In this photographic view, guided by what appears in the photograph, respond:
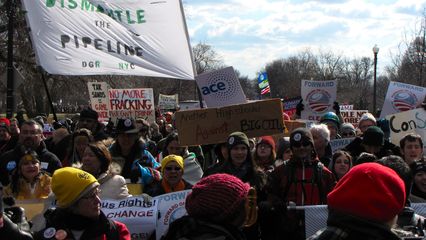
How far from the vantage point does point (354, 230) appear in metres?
2.10

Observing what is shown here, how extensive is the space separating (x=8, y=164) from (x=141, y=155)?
4.79 feet

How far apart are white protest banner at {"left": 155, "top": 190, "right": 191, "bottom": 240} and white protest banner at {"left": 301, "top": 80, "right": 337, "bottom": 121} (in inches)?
295

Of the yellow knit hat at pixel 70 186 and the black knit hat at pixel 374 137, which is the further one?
the black knit hat at pixel 374 137

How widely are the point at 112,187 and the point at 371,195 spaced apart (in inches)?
125

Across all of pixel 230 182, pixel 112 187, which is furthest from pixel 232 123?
pixel 230 182

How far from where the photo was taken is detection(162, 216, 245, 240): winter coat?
233 cm

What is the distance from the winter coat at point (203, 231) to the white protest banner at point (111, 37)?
18.3ft

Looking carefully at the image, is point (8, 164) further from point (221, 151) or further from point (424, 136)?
point (424, 136)

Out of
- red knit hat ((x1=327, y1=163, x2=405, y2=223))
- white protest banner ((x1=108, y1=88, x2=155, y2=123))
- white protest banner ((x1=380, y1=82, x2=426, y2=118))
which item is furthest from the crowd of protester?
white protest banner ((x1=108, y1=88, x2=155, y2=123))

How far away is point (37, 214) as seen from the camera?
16.3 feet

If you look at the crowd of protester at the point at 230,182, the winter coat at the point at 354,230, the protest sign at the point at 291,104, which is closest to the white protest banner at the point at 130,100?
the protest sign at the point at 291,104

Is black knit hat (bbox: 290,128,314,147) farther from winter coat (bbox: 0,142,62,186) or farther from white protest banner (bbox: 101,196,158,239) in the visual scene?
winter coat (bbox: 0,142,62,186)

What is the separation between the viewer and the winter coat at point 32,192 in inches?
212

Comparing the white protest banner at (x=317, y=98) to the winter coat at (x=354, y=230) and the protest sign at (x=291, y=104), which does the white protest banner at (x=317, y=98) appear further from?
the winter coat at (x=354, y=230)
